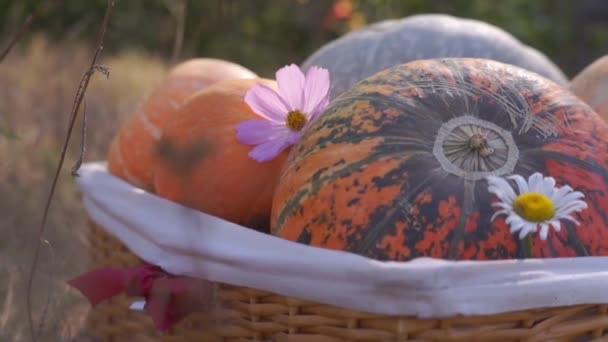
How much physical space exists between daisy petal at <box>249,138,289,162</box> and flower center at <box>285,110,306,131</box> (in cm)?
3

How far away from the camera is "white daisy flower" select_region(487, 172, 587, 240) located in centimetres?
147

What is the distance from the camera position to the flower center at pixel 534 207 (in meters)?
1.47

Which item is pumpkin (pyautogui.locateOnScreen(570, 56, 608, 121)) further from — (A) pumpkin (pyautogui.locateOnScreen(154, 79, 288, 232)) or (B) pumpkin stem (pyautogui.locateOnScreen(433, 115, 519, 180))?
(A) pumpkin (pyautogui.locateOnScreen(154, 79, 288, 232))

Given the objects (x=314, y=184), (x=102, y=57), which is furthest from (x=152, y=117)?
(x=102, y=57)

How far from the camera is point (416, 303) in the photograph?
1.42m

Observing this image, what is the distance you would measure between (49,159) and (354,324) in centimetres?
236

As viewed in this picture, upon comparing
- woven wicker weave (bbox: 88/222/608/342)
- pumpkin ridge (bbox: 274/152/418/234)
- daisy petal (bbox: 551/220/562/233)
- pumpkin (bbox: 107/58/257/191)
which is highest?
pumpkin (bbox: 107/58/257/191)

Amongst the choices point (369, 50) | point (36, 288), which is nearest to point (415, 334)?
point (369, 50)

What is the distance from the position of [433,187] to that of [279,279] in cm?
30

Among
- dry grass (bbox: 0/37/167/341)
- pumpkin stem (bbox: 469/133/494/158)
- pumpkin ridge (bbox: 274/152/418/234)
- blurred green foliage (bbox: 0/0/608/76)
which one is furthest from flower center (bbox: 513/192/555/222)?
blurred green foliage (bbox: 0/0/608/76)

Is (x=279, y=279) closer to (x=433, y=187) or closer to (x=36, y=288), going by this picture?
(x=433, y=187)

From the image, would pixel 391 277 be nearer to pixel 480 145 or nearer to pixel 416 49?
pixel 480 145

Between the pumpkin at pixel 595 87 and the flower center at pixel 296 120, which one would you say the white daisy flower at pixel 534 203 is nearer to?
the flower center at pixel 296 120

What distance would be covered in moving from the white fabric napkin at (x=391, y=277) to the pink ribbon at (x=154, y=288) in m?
0.05
